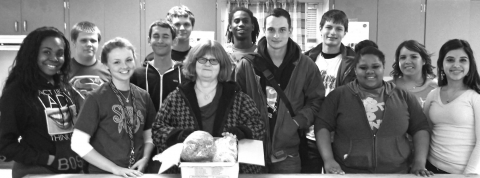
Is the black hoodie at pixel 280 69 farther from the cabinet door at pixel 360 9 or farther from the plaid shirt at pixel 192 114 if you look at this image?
the cabinet door at pixel 360 9

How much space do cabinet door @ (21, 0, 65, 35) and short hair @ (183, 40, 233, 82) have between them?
11.4ft

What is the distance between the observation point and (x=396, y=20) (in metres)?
4.91

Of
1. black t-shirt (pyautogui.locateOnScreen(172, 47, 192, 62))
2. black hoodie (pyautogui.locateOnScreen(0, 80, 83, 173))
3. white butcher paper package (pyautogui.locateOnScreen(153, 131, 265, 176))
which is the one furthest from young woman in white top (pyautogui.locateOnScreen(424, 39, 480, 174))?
black hoodie (pyautogui.locateOnScreen(0, 80, 83, 173))

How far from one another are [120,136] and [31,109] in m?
0.39

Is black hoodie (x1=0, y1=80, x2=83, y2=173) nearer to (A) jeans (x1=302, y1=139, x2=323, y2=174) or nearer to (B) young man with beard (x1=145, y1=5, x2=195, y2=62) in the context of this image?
(B) young man with beard (x1=145, y1=5, x2=195, y2=62)

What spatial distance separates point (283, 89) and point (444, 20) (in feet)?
12.2

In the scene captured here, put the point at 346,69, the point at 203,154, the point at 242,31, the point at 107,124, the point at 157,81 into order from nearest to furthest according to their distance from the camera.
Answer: the point at 203,154, the point at 107,124, the point at 157,81, the point at 346,69, the point at 242,31

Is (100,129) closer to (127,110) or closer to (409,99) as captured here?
(127,110)

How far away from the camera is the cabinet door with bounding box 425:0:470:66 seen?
4.93 meters

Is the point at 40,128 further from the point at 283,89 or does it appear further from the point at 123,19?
the point at 123,19

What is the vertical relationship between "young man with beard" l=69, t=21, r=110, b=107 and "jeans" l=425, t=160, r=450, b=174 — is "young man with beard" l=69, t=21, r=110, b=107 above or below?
above

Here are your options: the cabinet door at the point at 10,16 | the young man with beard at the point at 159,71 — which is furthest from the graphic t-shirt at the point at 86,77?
the cabinet door at the point at 10,16

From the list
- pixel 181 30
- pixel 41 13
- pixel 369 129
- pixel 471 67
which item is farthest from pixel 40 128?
pixel 41 13

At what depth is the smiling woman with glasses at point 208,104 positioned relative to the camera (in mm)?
1748
